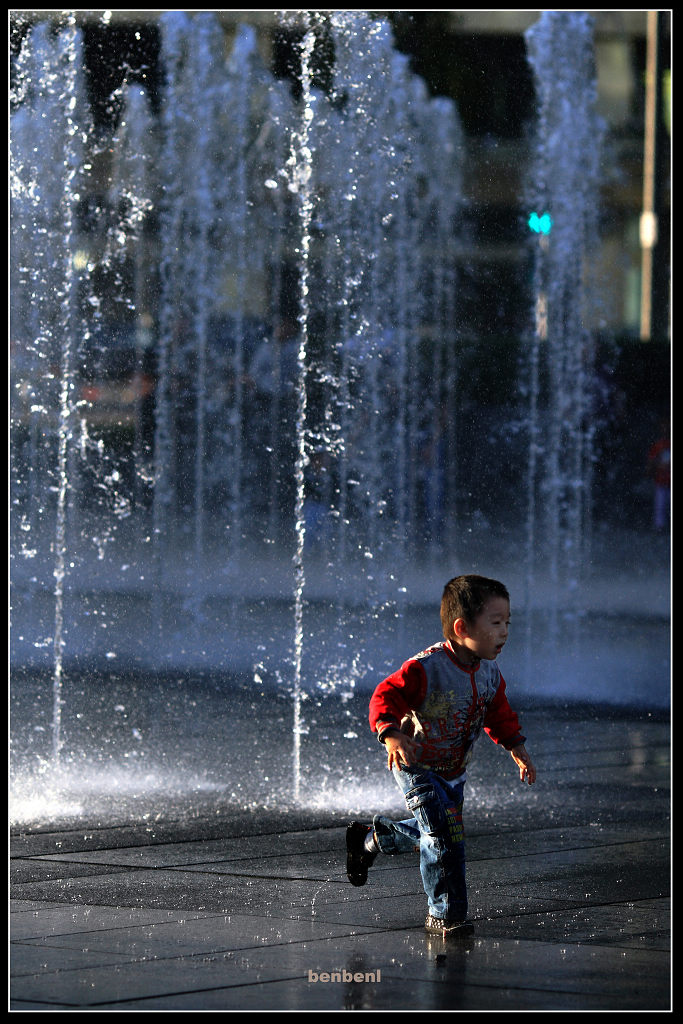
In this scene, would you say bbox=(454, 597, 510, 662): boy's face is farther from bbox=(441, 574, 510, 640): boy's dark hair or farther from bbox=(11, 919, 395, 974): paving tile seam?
bbox=(11, 919, 395, 974): paving tile seam

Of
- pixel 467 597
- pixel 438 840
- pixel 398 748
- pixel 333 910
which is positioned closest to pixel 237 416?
pixel 333 910

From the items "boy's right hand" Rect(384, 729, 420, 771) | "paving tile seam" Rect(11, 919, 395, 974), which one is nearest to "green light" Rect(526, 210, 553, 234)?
"boy's right hand" Rect(384, 729, 420, 771)

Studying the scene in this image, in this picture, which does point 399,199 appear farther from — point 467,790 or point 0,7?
point 0,7

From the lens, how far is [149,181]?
710 inches

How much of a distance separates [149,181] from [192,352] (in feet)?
7.01

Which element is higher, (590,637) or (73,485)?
(73,485)

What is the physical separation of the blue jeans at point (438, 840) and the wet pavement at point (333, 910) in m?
0.11

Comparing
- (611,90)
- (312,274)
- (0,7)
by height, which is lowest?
(0,7)

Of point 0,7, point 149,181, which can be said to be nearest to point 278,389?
point 149,181

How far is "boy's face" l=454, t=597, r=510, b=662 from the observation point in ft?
17.6

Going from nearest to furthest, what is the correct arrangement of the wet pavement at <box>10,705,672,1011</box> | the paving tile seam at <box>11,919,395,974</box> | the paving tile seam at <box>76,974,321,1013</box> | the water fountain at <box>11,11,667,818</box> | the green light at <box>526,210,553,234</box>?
the paving tile seam at <box>76,974,321,1013</box>, the wet pavement at <box>10,705,672,1011</box>, the paving tile seam at <box>11,919,395,974</box>, the water fountain at <box>11,11,667,818</box>, the green light at <box>526,210,553,234</box>

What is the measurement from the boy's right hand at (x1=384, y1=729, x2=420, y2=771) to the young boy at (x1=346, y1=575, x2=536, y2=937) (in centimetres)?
3

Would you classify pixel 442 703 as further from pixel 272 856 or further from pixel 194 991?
pixel 272 856

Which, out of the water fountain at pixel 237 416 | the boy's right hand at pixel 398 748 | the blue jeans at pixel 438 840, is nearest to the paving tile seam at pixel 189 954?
the blue jeans at pixel 438 840
